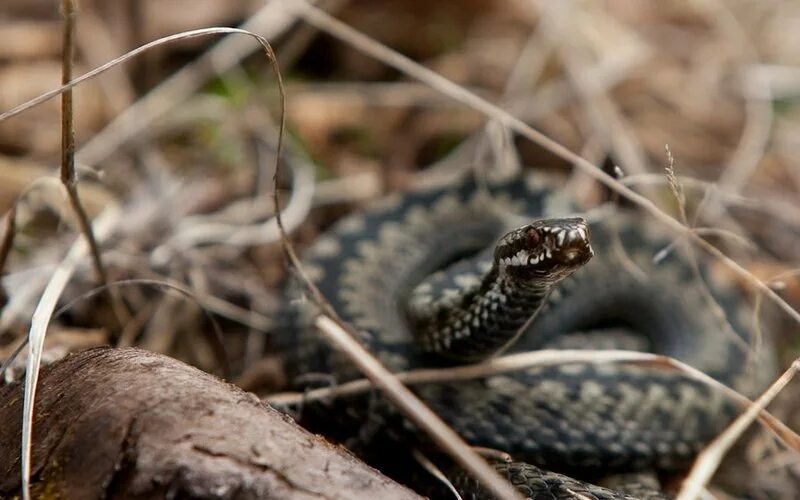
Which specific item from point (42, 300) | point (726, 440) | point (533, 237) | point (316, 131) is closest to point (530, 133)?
point (533, 237)

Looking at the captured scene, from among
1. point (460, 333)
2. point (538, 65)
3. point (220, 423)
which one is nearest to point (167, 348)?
point (460, 333)

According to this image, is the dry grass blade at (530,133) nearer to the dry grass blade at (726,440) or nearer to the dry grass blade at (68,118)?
the dry grass blade at (726,440)

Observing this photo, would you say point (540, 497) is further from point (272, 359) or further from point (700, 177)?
point (700, 177)

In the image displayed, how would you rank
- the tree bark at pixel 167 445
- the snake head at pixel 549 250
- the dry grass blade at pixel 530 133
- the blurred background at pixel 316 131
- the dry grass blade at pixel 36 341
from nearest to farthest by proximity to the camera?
the tree bark at pixel 167 445
the dry grass blade at pixel 36 341
the snake head at pixel 549 250
the dry grass blade at pixel 530 133
the blurred background at pixel 316 131

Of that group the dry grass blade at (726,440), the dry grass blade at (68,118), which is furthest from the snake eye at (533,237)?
the dry grass blade at (68,118)

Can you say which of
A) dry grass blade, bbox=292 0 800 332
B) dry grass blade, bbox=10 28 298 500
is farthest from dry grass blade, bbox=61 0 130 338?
dry grass blade, bbox=292 0 800 332

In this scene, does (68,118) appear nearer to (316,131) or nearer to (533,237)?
(533,237)

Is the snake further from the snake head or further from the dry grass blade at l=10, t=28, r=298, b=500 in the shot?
the dry grass blade at l=10, t=28, r=298, b=500
